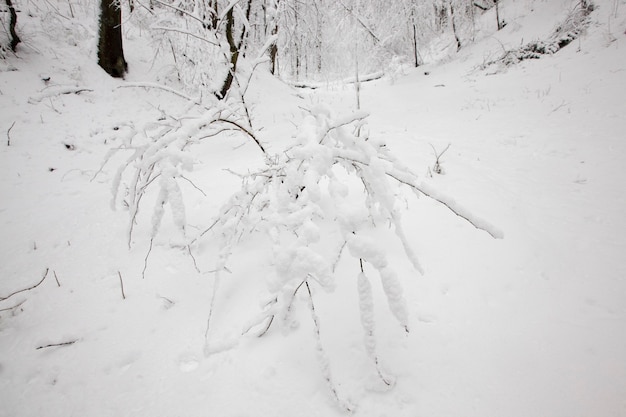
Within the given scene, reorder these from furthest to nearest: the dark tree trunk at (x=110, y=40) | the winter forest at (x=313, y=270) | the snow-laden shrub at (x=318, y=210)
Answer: the dark tree trunk at (x=110, y=40) < the winter forest at (x=313, y=270) < the snow-laden shrub at (x=318, y=210)

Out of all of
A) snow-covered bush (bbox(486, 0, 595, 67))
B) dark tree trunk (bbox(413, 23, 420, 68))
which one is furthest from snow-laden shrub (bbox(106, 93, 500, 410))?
dark tree trunk (bbox(413, 23, 420, 68))

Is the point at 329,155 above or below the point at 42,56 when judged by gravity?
below

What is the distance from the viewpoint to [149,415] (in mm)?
1207

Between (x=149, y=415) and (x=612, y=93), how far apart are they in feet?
24.6

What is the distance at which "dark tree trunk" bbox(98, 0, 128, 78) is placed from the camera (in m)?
6.07

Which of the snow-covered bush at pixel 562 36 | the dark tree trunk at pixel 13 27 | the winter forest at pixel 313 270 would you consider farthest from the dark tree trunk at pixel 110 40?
the snow-covered bush at pixel 562 36

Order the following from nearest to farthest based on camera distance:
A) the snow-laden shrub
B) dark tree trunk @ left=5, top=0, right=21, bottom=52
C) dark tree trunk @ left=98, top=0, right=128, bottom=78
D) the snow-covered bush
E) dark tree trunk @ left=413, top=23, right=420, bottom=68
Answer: the snow-laden shrub
dark tree trunk @ left=5, top=0, right=21, bottom=52
dark tree trunk @ left=98, top=0, right=128, bottom=78
the snow-covered bush
dark tree trunk @ left=413, top=23, right=420, bottom=68

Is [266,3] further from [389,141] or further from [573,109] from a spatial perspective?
[573,109]

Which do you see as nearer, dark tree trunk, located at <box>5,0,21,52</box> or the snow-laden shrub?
the snow-laden shrub

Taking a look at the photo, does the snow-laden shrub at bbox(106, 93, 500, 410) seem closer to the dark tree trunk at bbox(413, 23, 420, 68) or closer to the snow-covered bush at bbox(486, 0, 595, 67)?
the snow-covered bush at bbox(486, 0, 595, 67)

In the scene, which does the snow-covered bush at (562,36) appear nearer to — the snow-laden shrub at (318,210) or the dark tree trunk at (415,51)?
the dark tree trunk at (415,51)

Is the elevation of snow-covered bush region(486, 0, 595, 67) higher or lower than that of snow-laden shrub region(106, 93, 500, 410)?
higher

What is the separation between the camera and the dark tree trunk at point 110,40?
6066 mm

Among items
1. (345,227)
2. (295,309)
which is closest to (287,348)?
(295,309)
